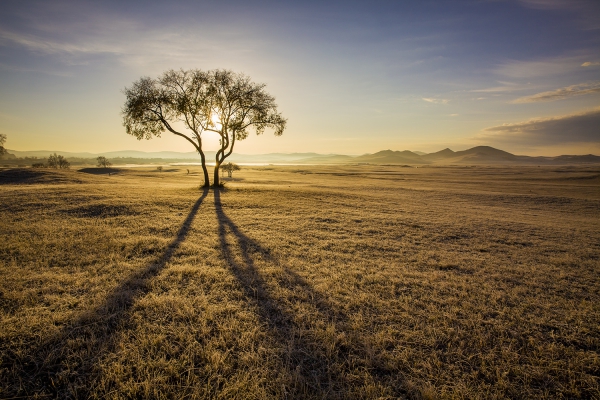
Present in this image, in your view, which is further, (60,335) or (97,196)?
(97,196)

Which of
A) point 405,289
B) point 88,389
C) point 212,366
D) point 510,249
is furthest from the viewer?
point 510,249

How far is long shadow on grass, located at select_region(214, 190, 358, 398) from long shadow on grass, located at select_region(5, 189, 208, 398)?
8.84 ft

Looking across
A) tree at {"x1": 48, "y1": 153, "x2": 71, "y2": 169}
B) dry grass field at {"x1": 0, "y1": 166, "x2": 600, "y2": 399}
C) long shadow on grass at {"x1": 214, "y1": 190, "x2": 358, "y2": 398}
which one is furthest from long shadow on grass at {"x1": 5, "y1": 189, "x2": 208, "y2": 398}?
tree at {"x1": 48, "y1": 153, "x2": 71, "y2": 169}

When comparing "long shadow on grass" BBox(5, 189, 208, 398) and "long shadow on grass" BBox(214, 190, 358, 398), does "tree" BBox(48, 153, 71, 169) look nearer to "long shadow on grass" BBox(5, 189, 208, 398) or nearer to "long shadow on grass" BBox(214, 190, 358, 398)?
"long shadow on grass" BBox(5, 189, 208, 398)

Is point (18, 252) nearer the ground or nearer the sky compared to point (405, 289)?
nearer the sky

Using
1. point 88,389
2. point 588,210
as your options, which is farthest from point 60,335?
point 588,210

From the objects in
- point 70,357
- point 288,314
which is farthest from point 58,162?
point 288,314

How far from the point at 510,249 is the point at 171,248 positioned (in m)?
13.9

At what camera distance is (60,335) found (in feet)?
14.0

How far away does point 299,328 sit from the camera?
15.6ft

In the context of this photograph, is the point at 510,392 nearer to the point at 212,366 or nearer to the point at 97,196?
the point at 212,366

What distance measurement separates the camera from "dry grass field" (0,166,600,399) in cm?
358

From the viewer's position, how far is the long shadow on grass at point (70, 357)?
331 cm

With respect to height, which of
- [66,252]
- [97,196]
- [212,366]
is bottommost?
[212,366]
